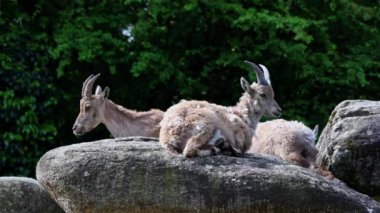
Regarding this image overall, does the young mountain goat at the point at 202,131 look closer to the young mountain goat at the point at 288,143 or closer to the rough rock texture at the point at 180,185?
the rough rock texture at the point at 180,185

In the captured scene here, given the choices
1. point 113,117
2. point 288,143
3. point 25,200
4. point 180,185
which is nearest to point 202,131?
point 180,185

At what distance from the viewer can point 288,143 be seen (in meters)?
9.30

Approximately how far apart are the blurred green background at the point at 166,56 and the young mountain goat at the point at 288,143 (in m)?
4.96

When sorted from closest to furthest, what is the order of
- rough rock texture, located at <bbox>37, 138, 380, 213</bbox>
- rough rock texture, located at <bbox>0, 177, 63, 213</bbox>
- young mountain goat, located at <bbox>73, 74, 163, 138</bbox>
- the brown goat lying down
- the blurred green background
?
rough rock texture, located at <bbox>37, 138, 380, 213</bbox> < rough rock texture, located at <bbox>0, 177, 63, 213</bbox> < the brown goat lying down < young mountain goat, located at <bbox>73, 74, 163, 138</bbox> < the blurred green background

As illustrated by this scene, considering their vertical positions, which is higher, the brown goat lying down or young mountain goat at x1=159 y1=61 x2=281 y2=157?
young mountain goat at x1=159 y1=61 x2=281 y2=157

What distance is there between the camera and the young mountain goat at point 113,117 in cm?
1131

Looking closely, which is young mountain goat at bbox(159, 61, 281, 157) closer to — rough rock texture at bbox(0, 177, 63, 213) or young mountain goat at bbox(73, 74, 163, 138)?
rough rock texture at bbox(0, 177, 63, 213)

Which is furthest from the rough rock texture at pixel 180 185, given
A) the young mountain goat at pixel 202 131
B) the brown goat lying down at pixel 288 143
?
the brown goat lying down at pixel 288 143

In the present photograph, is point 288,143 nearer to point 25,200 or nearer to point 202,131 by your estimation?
point 202,131

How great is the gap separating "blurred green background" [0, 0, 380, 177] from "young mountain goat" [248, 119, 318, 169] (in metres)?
4.96

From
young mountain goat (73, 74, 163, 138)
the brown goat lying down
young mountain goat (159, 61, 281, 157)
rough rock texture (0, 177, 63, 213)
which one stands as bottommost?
rough rock texture (0, 177, 63, 213)

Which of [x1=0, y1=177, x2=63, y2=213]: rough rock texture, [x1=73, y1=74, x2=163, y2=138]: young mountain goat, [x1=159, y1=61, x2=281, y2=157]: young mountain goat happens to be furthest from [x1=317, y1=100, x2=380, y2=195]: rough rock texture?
[x1=73, y1=74, x2=163, y2=138]: young mountain goat

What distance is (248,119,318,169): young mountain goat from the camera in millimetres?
9164

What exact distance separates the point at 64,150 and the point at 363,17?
9273 millimetres
